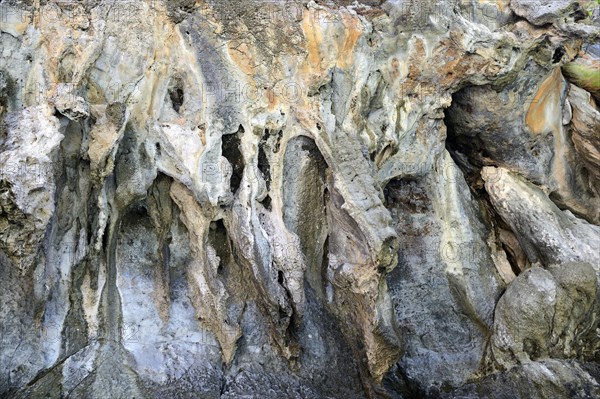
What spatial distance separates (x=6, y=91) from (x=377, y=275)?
2.98 metres

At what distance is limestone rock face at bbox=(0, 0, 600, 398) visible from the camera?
487 cm

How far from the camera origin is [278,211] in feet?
17.2

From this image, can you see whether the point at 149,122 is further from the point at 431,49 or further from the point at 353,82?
the point at 431,49

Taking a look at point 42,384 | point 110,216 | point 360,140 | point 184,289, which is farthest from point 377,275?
point 42,384

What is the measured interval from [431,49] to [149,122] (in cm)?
241

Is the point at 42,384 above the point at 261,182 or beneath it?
beneath

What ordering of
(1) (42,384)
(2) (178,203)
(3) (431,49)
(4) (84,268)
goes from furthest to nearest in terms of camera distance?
(3) (431,49) < (2) (178,203) < (4) (84,268) < (1) (42,384)

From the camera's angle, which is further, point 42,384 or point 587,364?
point 587,364

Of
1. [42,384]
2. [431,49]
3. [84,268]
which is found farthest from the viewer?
[431,49]

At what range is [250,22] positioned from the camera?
531cm

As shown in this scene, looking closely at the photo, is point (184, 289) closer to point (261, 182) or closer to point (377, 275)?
point (261, 182)

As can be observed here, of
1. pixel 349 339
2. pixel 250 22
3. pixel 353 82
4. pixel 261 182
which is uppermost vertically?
pixel 250 22

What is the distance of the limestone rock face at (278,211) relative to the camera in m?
4.87

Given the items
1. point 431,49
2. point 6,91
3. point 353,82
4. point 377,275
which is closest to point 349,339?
point 377,275
